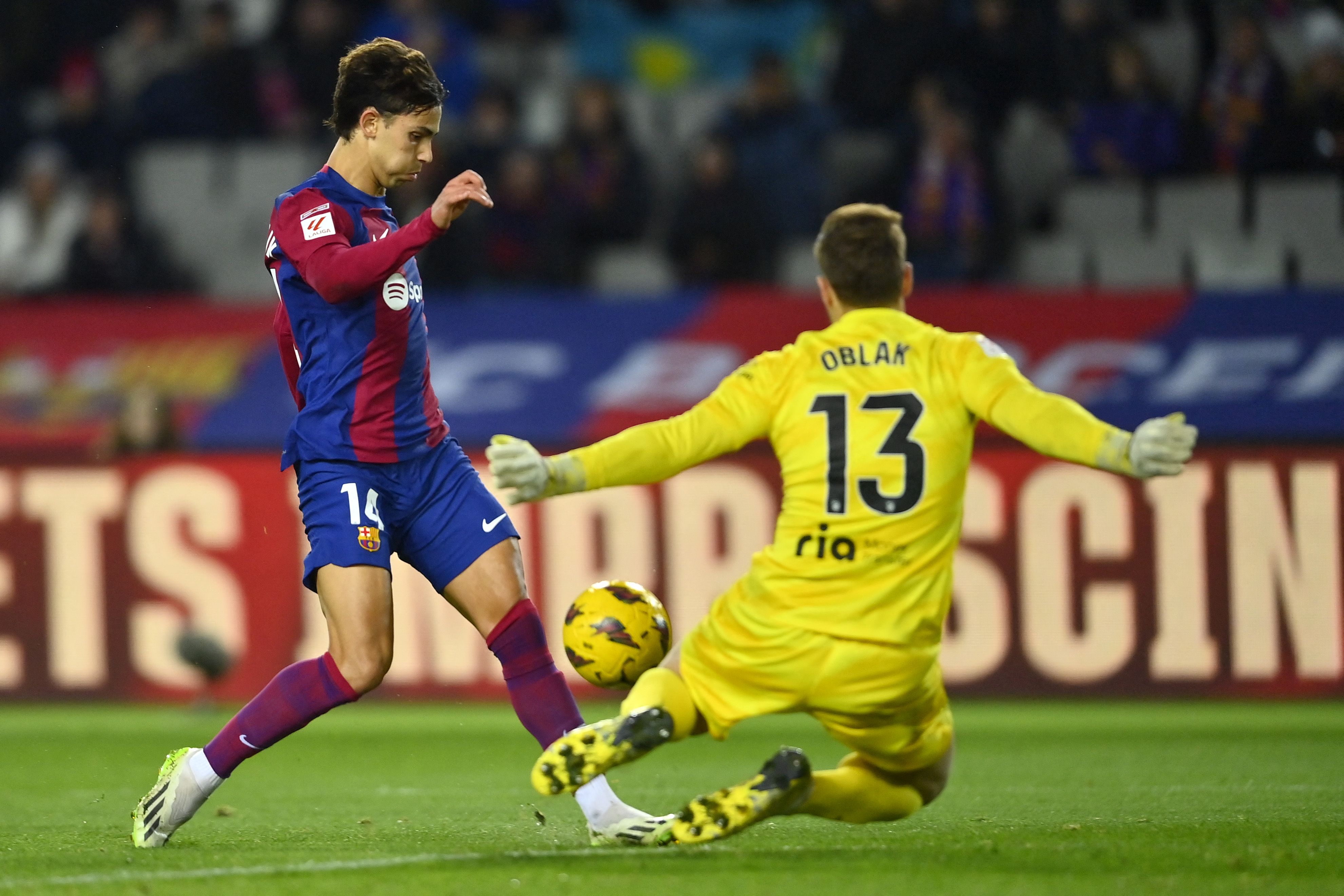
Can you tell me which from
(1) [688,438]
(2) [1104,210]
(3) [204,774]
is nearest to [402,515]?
(3) [204,774]

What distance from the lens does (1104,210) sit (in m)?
12.9

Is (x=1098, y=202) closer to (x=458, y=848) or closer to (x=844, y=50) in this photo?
(x=844, y=50)

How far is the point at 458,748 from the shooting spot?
8.66 m

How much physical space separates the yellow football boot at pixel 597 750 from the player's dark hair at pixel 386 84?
1.84 metres

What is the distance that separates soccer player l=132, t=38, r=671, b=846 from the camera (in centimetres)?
500

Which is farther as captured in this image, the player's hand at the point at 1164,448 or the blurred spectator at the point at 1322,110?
the blurred spectator at the point at 1322,110

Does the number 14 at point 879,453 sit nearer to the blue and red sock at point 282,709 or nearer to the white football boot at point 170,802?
the blue and red sock at point 282,709

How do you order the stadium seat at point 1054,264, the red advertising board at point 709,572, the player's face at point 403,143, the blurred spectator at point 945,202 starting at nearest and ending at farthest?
the player's face at point 403,143, the red advertising board at point 709,572, the blurred spectator at point 945,202, the stadium seat at point 1054,264

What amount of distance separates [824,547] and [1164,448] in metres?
0.79

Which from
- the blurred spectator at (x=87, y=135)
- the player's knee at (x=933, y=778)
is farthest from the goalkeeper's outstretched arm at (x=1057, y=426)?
the blurred spectator at (x=87, y=135)

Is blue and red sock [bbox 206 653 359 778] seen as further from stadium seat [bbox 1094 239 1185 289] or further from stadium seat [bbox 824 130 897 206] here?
stadium seat [bbox 824 130 897 206]

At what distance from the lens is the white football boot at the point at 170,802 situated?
510 cm

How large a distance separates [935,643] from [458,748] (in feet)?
15.2

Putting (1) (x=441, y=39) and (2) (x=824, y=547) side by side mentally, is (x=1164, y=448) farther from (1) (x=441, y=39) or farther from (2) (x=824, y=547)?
(1) (x=441, y=39)
